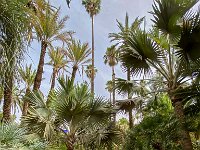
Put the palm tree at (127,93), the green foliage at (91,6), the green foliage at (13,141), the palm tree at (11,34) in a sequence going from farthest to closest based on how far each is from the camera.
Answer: the green foliage at (91,6), the palm tree at (127,93), the green foliage at (13,141), the palm tree at (11,34)

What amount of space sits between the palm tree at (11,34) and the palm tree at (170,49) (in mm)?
4534

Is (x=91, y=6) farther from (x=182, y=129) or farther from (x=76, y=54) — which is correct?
(x=182, y=129)

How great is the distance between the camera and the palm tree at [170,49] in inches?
281

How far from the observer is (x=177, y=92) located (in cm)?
761

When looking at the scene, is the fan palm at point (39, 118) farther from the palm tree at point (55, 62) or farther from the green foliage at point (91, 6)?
the green foliage at point (91, 6)

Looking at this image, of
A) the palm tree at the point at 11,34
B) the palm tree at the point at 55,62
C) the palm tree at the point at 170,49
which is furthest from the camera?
the palm tree at the point at 55,62

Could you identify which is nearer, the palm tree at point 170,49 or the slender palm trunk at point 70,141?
the palm tree at point 170,49

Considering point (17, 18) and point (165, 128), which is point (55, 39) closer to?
point (165, 128)

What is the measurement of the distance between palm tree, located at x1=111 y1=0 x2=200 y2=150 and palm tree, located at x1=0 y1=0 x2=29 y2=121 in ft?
14.9

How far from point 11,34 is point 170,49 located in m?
5.36

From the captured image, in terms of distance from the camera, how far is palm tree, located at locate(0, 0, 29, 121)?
3.19 m

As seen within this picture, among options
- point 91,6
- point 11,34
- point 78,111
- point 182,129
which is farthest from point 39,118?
point 91,6

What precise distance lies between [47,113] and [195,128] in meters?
4.52

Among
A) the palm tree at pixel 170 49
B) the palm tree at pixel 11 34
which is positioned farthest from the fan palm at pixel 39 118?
the palm tree at pixel 11 34
